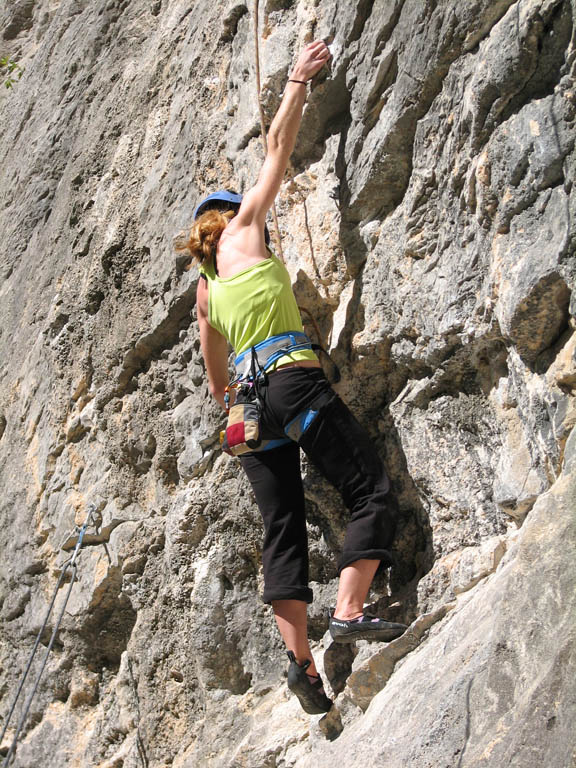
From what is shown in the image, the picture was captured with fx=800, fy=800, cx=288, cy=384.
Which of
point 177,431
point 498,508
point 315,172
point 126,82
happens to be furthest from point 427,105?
point 126,82

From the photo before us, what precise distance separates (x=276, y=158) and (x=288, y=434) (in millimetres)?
1275

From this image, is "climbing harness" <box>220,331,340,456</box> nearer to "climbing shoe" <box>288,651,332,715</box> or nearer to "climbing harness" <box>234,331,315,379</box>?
"climbing harness" <box>234,331,315,379</box>

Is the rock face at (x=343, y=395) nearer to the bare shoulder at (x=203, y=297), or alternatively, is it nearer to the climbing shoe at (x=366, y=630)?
the climbing shoe at (x=366, y=630)

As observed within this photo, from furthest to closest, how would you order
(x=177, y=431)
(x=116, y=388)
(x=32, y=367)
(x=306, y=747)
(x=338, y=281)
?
(x=32, y=367)
(x=116, y=388)
(x=177, y=431)
(x=338, y=281)
(x=306, y=747)

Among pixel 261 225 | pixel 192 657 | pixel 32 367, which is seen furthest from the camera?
pixel 32 367

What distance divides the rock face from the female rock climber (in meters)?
0.22

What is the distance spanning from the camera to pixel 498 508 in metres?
3.06

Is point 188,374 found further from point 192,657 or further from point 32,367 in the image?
point 32,367

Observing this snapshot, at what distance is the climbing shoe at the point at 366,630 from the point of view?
3104 millimetres

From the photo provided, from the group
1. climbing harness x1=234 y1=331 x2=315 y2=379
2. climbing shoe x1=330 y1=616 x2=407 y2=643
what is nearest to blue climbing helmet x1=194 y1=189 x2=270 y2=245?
climbing harness x1=234 y1=331 x2=315 y2=379

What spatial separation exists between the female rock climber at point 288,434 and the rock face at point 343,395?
224 millimetres

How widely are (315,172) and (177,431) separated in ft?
5.44

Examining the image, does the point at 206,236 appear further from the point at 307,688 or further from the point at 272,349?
the point at 307,688

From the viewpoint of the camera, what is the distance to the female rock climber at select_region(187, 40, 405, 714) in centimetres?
323
